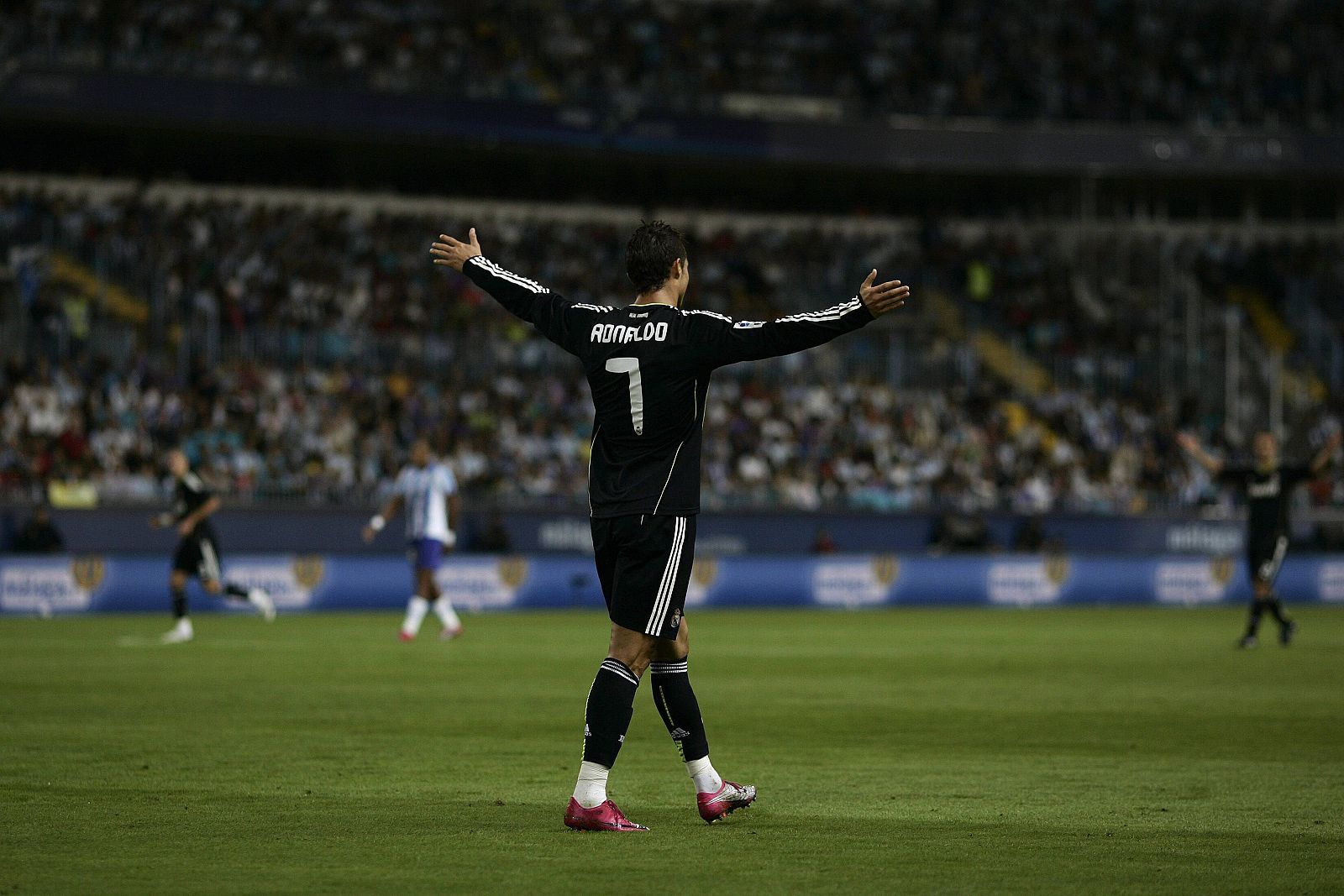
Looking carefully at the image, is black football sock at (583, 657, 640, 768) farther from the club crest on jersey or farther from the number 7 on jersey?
the club crest on jersey

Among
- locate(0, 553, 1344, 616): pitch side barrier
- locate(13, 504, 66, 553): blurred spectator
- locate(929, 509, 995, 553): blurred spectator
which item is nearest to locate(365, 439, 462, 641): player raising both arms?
locate(0, 553, 1344, 616): pitch side barrier

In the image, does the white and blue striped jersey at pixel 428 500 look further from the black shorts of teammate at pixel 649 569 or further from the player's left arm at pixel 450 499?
the black shorts of teammate at pixel 649 569

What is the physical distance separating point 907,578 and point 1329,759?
22.2m

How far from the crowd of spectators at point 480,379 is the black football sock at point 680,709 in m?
23.8

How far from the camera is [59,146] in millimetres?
38750

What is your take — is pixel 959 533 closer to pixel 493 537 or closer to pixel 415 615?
pixel 493 537

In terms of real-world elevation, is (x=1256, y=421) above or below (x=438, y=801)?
above

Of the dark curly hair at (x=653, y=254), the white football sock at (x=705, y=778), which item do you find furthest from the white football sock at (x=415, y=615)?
the dark curly hair at (x=653, y=254)

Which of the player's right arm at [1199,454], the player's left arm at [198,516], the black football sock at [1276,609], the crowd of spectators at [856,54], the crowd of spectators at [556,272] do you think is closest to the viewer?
the player's right arm at [1199,454]

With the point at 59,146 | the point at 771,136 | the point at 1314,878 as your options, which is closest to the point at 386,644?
the point at 1314,878

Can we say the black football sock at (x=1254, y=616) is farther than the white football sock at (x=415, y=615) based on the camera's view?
No

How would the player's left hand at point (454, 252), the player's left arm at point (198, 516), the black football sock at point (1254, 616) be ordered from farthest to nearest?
the player's left arm at point (198, 516) < the black football sock at point (1254, 616) < the player's left hand at point (454, 252)

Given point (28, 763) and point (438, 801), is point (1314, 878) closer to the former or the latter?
point (438, 801)

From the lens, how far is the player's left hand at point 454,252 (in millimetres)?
8133
